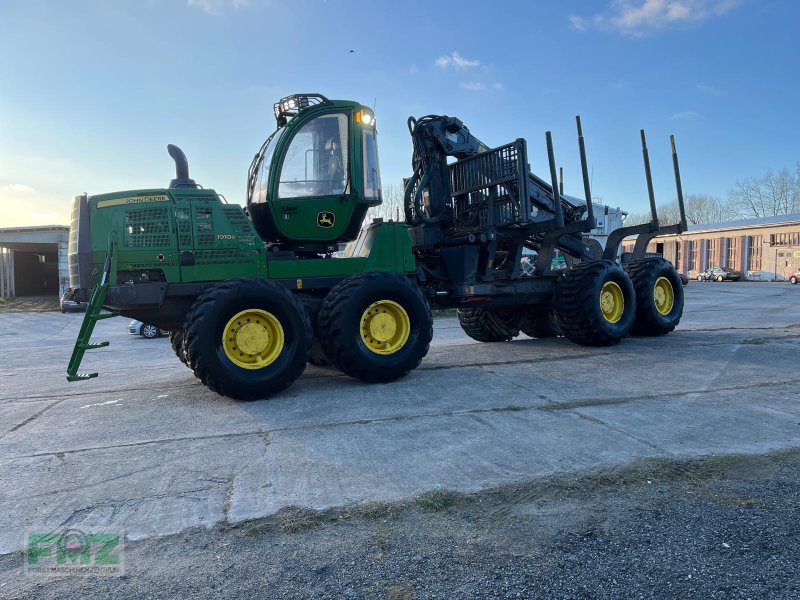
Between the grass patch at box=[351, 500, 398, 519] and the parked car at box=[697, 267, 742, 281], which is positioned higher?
the parked car at box=[697, 267, 742, 281]

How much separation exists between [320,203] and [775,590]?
242 inches

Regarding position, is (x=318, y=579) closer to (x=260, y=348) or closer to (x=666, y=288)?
(x=260, y=348)

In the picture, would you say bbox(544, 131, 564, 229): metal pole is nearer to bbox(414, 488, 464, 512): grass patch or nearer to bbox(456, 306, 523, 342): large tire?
bbox(456, 306, 523, 342): large tire

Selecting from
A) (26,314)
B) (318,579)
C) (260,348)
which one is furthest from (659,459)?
(26,314)

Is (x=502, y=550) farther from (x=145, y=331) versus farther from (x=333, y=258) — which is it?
(x=145, y=331)

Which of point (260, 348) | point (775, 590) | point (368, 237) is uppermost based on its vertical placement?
point (368, 237)

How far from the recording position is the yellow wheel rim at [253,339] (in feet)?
20.8

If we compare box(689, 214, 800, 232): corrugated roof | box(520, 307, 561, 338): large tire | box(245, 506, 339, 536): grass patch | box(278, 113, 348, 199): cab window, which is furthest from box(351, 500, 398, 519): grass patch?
box(689, 214, 800, 232): corrugated roof

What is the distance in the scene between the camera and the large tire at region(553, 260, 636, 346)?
29.8 feet

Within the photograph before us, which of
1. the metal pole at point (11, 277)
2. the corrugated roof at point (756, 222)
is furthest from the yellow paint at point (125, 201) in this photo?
the corrugated roof at point (756, 222)

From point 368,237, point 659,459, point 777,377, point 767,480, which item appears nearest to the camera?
point 767,480

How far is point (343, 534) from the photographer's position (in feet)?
10.5

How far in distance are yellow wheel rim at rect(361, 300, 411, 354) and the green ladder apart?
2.79 meters

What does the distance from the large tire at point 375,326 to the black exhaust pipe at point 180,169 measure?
2.19 meters
